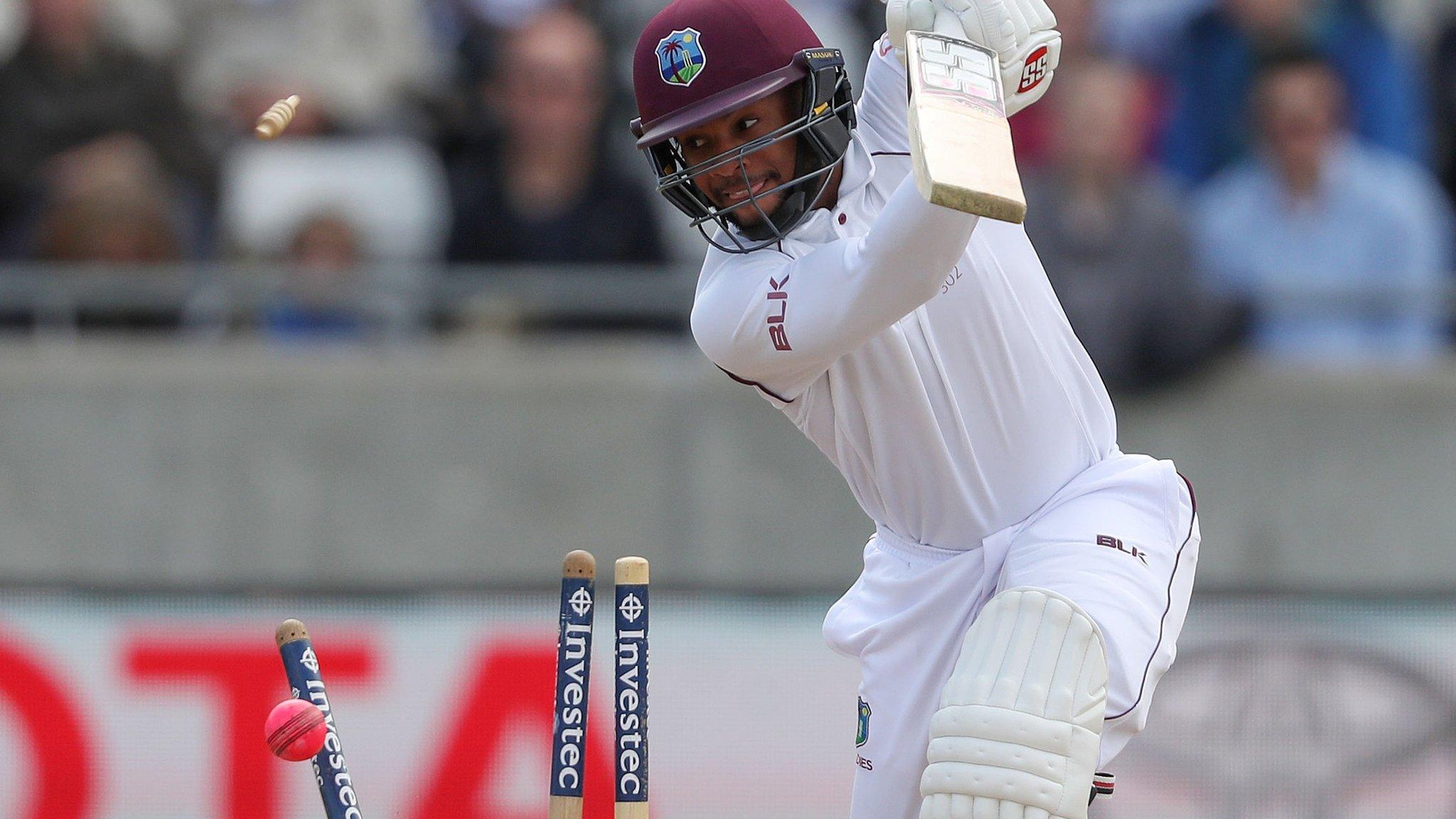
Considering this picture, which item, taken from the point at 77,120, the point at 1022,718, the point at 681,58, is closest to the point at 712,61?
→ the point at 681,58

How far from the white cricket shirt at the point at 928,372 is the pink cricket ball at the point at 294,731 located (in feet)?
3.31

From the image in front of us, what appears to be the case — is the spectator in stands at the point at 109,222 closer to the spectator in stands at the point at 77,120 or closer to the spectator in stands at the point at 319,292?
the spectator in stands at the point at 77,120

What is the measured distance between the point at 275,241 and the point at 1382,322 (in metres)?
3.82

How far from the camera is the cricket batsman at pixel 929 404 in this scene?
10.9ft

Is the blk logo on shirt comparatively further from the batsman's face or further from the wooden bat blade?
the wooden bat blade

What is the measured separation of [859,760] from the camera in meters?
3.99

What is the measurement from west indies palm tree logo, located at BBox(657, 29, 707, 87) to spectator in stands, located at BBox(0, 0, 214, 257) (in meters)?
4.16

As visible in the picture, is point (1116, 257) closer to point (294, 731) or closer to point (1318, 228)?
point (1318, 228)

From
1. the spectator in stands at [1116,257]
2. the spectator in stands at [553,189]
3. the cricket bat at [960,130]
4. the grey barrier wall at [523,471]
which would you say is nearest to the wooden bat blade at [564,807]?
the cricket bat at [960,130]

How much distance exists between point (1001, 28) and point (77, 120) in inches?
196

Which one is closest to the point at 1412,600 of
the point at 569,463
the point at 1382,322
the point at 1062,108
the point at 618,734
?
the point at 1382,322

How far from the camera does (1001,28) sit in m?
3.42

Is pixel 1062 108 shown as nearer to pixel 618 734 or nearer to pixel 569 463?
pixel 569 463

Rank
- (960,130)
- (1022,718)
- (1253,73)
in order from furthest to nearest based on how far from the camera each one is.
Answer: (1253,73) < (1022,718) < (960,130)
